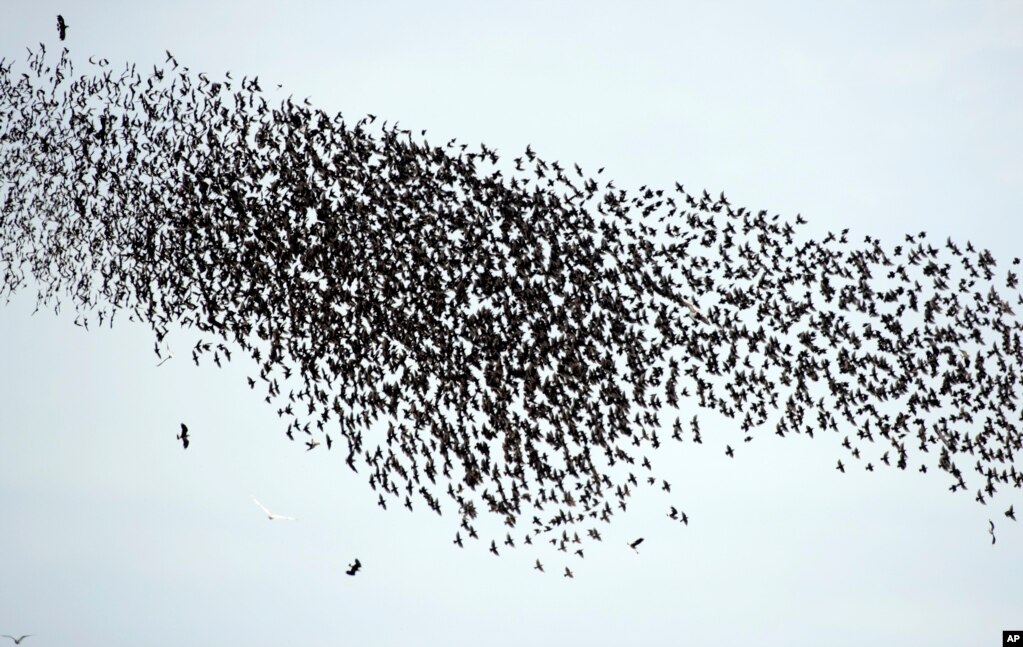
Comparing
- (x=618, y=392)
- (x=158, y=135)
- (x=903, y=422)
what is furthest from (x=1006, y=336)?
(x=158, y=135)

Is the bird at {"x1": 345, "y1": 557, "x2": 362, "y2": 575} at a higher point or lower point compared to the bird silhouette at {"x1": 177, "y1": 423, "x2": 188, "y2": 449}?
lower

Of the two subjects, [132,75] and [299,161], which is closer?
[299,161]

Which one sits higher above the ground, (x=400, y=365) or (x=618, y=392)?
(x=400, y=365)

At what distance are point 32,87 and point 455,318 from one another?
8445 millimetres

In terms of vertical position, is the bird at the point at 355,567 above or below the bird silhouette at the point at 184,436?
below

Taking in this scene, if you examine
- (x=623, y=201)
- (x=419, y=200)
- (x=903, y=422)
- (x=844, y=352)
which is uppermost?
(x=419, y=200)

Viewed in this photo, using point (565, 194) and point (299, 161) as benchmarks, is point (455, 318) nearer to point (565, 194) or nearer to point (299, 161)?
point (565, 194)

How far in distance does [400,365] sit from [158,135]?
569 cm

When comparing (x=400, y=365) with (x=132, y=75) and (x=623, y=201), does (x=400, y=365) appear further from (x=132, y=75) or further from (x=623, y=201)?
(x=132, y=75)

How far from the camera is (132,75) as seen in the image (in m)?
15.4

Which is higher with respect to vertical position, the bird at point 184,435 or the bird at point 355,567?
the bird at point 184,435

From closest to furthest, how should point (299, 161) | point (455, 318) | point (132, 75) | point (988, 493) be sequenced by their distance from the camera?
1. point (988, 493)
2. point (455, 318)
3. point (299, 161)
4. point (132, 75)

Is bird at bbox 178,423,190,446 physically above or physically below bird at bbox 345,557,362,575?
above

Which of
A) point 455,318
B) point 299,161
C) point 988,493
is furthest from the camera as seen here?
point 299,161
